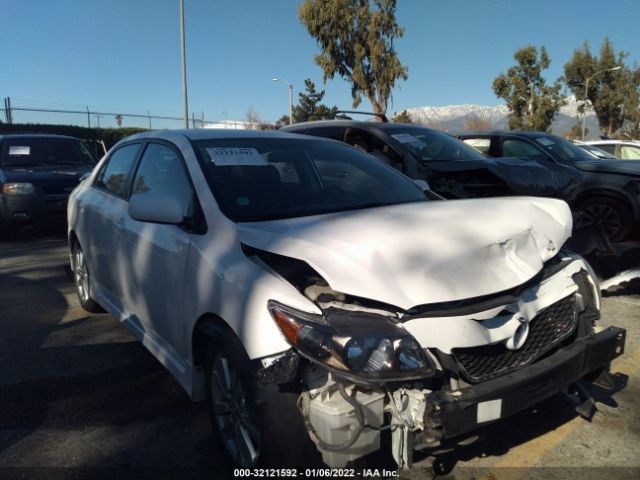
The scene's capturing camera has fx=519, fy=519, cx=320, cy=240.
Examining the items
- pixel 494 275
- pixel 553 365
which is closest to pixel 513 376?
pixel 553 365

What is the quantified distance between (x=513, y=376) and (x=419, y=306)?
473mm

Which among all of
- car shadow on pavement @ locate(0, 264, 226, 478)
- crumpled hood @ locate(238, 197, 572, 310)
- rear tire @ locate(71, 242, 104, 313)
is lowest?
car shadow on pavement @ locate(0, 264, 226, 478)

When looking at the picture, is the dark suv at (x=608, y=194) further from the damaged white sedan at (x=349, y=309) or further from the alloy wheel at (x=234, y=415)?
Answer: the alloy wheel at (x=234, y=415)

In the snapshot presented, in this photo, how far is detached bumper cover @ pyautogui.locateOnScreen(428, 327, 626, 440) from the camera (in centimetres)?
185

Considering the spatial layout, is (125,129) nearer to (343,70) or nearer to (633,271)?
(343,70)

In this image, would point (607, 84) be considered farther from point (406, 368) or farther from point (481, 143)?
point (406, 368)

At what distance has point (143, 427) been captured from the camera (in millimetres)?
2863

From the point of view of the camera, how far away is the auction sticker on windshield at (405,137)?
6504 millimetres

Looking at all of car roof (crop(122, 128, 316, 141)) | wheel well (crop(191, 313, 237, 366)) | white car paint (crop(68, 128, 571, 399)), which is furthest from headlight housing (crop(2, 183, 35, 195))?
wheel well (crop(191, 313, 237, 366))

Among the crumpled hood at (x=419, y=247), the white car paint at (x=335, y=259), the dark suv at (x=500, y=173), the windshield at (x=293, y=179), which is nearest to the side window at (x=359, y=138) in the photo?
the dark suv at (x=500, y=173)

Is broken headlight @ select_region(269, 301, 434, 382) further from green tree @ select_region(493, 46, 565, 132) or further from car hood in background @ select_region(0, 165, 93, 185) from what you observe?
green tree @ select_region(493, 46, 565, 132)

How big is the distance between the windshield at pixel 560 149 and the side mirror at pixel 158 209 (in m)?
6.39

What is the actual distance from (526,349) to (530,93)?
37.3m

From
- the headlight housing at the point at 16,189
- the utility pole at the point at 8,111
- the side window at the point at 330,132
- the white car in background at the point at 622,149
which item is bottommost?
the headlight housing at the point at 16,189
